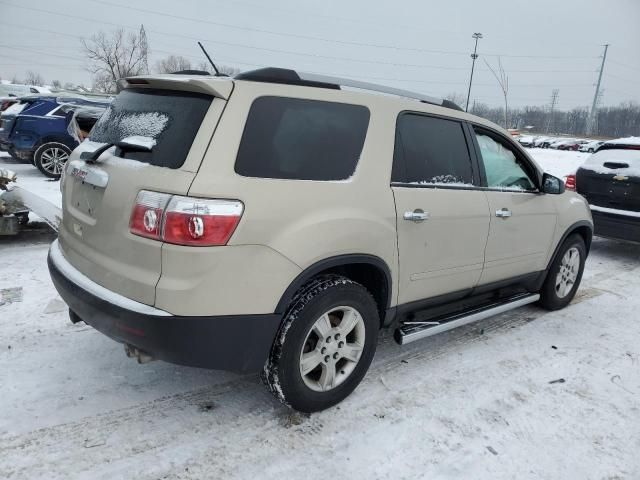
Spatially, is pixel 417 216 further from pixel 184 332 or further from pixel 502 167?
pixel 184 332

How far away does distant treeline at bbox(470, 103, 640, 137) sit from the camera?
97.4 m

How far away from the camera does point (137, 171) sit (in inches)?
93.7

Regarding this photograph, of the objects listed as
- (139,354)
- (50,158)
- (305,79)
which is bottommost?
(50,158)

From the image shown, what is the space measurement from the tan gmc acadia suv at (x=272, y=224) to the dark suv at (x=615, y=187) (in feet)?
13.6

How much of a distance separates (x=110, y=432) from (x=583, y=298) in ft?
15.7

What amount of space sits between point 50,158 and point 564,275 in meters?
11.0

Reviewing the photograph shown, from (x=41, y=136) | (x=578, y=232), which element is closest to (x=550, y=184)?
(x=578, y=232)

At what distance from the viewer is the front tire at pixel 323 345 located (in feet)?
8.34

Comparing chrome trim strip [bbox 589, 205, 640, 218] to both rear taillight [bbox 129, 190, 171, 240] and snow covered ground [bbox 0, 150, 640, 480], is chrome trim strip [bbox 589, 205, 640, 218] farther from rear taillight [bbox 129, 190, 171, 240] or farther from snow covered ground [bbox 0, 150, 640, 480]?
rear taillight [bbox 129, 190, 171, 240]

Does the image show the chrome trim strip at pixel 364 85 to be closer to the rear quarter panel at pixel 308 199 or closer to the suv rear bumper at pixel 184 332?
the rear quarter panel at pixel 308 199

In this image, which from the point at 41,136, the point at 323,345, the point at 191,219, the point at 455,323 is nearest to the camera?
the point at 191,219

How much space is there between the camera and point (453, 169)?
11.1 feet

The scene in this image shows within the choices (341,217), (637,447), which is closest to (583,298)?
(637,447)

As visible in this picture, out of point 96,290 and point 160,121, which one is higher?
point 160,121
